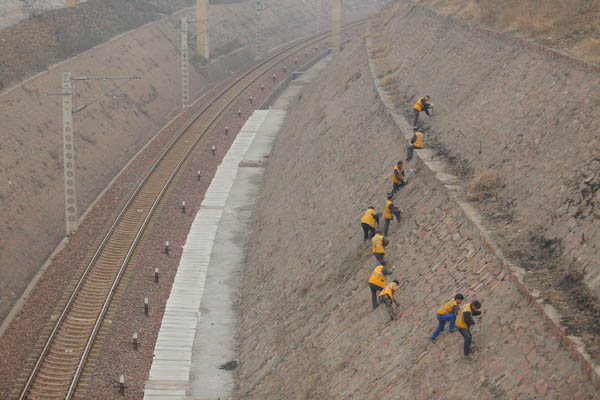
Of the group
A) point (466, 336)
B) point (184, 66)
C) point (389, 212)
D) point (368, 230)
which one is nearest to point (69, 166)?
point (368, 230)

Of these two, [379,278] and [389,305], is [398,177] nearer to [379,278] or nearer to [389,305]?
[379,278]

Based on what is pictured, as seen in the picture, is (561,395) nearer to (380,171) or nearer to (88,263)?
(380,171)

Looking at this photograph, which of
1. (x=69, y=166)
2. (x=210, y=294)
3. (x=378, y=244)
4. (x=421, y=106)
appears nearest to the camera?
(x=378, y=244)

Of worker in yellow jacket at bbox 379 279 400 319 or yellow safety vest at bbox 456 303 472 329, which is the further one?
worker in yellow jacket at bbox 379 279 400 319

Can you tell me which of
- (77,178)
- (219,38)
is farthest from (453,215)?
(219,38)

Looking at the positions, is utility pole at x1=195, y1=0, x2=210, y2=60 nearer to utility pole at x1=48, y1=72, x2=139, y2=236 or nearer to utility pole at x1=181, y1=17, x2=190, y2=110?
utility pole at x1=181, y1=17, x2=190, y2=110

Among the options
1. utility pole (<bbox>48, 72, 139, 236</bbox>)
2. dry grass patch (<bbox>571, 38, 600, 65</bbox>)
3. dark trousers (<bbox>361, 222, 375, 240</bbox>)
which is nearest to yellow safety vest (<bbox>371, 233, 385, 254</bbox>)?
dark trousers (<bbox>361, 222, 375, 240</bbox>)

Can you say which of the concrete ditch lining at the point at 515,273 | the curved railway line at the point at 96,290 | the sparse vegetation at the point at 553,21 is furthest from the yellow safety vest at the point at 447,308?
the curved railway line at the point at 96,290
